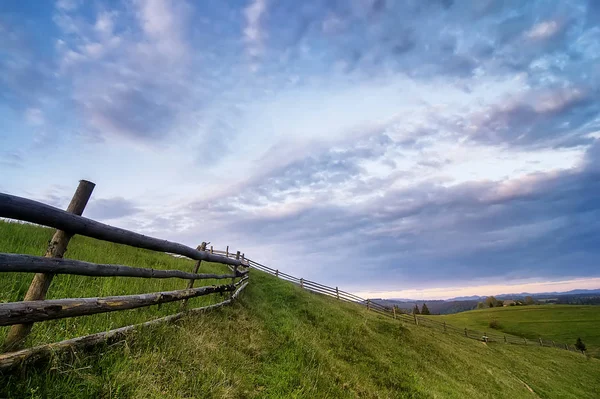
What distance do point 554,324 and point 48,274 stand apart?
8722 centimetres

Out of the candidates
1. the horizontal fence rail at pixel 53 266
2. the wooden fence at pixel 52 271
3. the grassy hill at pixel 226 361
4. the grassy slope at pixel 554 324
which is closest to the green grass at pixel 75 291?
the grassy hill at pixel 226 361

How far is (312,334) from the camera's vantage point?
9352mm

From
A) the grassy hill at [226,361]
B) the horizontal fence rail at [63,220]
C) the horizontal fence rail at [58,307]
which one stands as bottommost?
the grassy hill at [226,361]

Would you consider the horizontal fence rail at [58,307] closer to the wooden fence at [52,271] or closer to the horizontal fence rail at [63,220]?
the wooden fence at [52,271]

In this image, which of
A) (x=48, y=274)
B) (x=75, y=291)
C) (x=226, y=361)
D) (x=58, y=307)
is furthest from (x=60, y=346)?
(x=226, y=361)

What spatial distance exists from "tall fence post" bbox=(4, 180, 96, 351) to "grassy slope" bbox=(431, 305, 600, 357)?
64.9 metres

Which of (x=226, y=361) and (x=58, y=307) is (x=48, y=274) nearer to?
(x=58, y=307)

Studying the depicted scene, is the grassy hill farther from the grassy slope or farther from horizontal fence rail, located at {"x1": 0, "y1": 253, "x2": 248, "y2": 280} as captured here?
the grassy slope

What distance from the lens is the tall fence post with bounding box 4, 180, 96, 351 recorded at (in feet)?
9.07

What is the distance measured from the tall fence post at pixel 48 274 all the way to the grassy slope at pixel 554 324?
64.9m

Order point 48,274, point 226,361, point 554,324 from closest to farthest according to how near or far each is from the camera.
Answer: point 48,274, point 226,361, point 554,324

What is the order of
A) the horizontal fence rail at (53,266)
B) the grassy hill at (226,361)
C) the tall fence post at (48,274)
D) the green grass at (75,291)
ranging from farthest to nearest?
the green grass at (75,291) → the grassy hill at (226,361) → the tall fence post at (48,274) → the horizontal fence rail at (53,266)

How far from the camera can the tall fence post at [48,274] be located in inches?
109

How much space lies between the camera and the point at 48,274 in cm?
293
